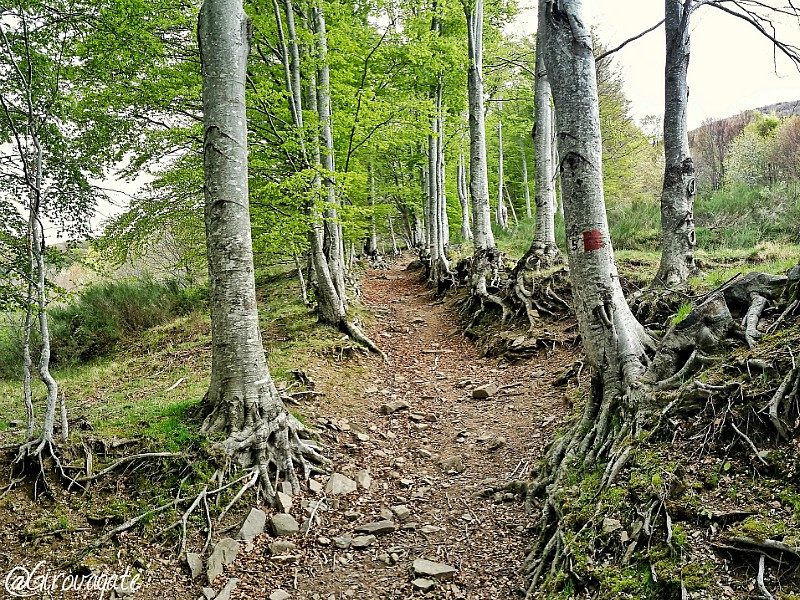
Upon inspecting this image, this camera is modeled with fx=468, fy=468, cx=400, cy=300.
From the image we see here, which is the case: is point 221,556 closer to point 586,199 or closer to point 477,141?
point 586,199

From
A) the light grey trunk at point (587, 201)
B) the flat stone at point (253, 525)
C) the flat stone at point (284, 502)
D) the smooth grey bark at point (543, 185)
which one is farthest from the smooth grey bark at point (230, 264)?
the smooth grey bark at point (543, 185)

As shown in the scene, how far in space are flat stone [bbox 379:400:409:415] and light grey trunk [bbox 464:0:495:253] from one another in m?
4.99

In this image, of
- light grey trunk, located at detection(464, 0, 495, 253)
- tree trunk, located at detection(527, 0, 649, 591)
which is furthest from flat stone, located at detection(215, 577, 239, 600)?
light grey trunk, located at detection(464, 0, 495, 253)

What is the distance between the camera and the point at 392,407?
6383mm

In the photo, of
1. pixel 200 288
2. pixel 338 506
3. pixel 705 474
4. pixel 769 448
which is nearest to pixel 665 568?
pixel 705 474

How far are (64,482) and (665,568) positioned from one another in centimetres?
459

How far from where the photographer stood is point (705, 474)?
2.71 meters

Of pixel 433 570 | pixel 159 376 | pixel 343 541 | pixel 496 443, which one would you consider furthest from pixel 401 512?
pixel 159 376

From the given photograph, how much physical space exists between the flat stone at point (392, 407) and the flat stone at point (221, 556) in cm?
275

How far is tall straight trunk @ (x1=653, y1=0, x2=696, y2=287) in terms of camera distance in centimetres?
617

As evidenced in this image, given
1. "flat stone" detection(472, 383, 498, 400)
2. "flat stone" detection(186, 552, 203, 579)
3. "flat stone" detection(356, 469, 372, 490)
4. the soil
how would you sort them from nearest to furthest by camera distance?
the soil → "flat stone" detection(186, 552, 203, 579) → "flat stone" detection(356, 469, 372, 490) → "flat stone" detection(472, 383, 498, 400)

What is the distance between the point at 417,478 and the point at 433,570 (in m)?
1.43

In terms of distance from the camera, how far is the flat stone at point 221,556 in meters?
3.61

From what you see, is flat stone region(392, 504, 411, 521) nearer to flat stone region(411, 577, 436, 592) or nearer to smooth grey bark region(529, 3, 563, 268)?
flat stone region(411, 577, 436, 592)
